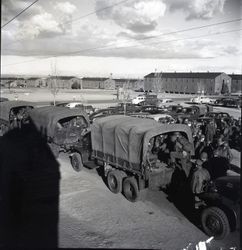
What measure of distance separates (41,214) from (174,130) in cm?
505

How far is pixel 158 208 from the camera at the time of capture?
388 inches

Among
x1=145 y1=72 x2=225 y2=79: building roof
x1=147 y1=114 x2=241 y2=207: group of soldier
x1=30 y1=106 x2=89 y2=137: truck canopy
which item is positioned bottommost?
x1=147 y1=114 x2=241 y2=207: group of soldier

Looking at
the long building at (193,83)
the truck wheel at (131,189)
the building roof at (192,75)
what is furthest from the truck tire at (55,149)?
the building roof at (192,75)

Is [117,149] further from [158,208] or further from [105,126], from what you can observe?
[158,208]

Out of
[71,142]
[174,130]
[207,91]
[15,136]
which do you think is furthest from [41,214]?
[207,91]

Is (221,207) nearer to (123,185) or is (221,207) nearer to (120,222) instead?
(120,222)

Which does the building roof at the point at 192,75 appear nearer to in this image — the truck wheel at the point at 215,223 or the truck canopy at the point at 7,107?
the truck canopy at the point at 7,107

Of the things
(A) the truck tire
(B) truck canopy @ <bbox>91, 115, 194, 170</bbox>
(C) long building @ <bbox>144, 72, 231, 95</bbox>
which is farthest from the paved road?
(C) long building @ <bbox>144, 72, 231, 95</bbox>

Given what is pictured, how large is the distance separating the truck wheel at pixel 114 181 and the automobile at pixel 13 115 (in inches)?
432

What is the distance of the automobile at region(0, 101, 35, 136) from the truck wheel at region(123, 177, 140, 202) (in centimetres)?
1191

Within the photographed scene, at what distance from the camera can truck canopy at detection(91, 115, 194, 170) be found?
9.88m

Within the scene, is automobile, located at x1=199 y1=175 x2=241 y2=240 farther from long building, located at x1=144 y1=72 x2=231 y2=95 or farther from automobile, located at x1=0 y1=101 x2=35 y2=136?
long building, located at x1=144 y1=72 x2=231 y2=95

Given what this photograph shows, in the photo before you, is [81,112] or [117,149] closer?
[117,149]

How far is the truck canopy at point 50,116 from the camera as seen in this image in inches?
615
